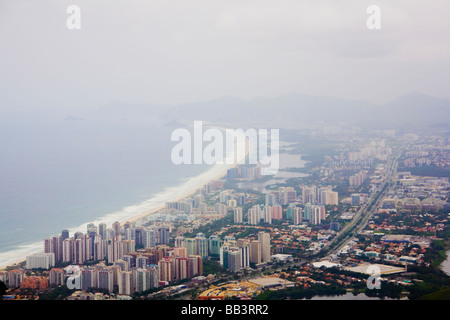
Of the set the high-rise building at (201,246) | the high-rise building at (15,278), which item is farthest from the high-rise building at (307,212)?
the high-rise building at (15,278)

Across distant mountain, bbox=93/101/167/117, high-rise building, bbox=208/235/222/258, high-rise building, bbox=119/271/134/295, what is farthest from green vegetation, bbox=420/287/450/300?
distant mountain, bbox=93/101/167/117

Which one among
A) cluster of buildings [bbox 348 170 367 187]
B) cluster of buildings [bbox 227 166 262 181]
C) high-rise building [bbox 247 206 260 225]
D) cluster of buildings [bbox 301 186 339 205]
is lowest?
high-rise building [bbox 247 206 260 225]

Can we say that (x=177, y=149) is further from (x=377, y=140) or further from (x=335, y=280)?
(x=335, y=280)

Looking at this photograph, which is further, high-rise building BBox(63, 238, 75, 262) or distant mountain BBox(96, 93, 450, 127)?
distant mountain BBox(96, 93, 450, 127)

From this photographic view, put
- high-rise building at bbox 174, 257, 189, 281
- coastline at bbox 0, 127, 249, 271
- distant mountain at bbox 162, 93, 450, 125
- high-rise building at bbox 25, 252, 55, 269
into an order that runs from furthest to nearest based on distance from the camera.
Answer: distant mountain at bbox 162, 93, 450, 125 → coastline at bbox 0, 127, 249, 271 → high-rise building at bbox 25, 252, 55, 269 → high-rise building at bbox 174, 257, 189, 281

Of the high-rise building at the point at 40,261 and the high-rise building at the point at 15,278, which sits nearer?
the high-rise building at the point at 15,278

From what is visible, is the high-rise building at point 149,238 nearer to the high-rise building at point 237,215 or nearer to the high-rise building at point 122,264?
the high-rise building at point 122,264

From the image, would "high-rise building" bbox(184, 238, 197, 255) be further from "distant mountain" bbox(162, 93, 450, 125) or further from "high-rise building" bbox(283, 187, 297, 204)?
"distant mountain" bbox(162, 93, 450, 125)

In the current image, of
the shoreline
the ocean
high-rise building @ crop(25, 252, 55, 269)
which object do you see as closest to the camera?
high-rise building @ crop(25, 252, 55, 269)
